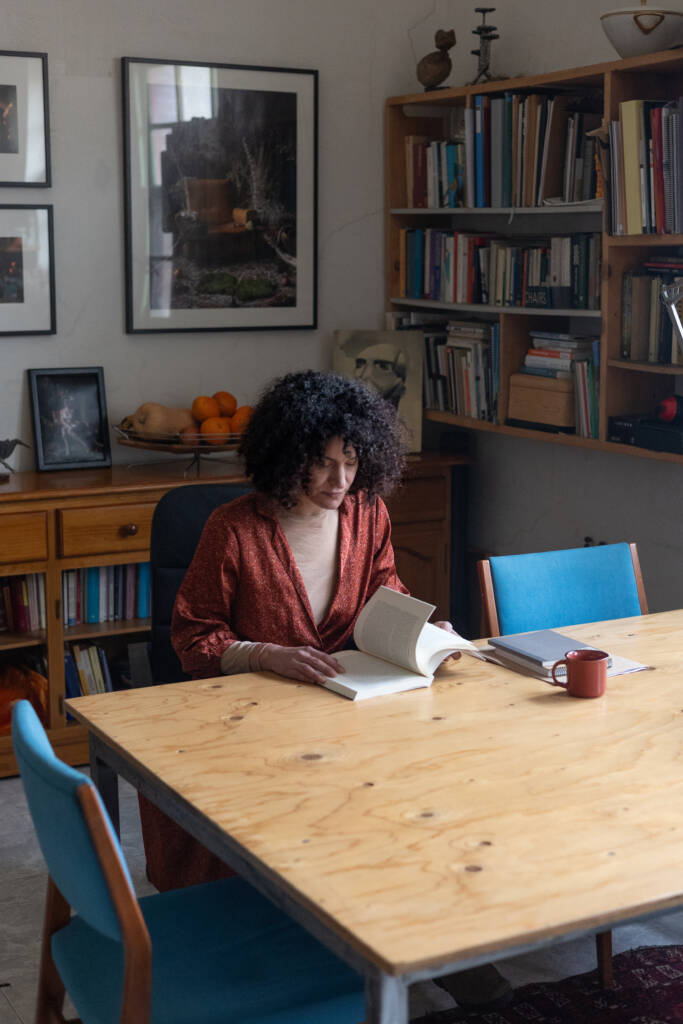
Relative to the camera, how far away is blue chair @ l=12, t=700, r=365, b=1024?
145 cm

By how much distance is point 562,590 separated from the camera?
262 centimetres

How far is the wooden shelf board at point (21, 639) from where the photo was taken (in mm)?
3457

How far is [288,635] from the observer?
2342 millimetres

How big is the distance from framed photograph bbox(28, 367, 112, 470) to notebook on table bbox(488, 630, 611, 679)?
185cm

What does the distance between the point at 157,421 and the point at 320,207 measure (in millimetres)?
963

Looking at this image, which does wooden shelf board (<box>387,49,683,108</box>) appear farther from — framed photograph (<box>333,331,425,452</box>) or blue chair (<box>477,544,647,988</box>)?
blue chair (<box>477,544,647,988</box>)

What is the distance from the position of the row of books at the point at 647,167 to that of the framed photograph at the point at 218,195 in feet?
4.00

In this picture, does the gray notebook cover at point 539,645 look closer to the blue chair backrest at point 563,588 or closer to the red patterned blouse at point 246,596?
the blue chair backrest at point 563,588

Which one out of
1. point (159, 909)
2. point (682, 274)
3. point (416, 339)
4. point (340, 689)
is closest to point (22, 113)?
point (416, 339)

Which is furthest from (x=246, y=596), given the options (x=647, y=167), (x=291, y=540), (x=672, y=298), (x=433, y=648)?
(x=647, y=167)

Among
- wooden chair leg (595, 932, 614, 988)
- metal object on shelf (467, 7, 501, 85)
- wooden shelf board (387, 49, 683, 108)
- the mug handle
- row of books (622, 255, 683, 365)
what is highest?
metal object on shelf (467, 7, 501, 85)

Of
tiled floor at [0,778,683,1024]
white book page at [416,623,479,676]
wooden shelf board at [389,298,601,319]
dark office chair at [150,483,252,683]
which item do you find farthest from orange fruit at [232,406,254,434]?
white book page at [416,623,479,676]

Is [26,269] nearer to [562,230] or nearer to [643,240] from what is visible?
[562,230]

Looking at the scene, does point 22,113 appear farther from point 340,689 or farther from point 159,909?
point 159,909
